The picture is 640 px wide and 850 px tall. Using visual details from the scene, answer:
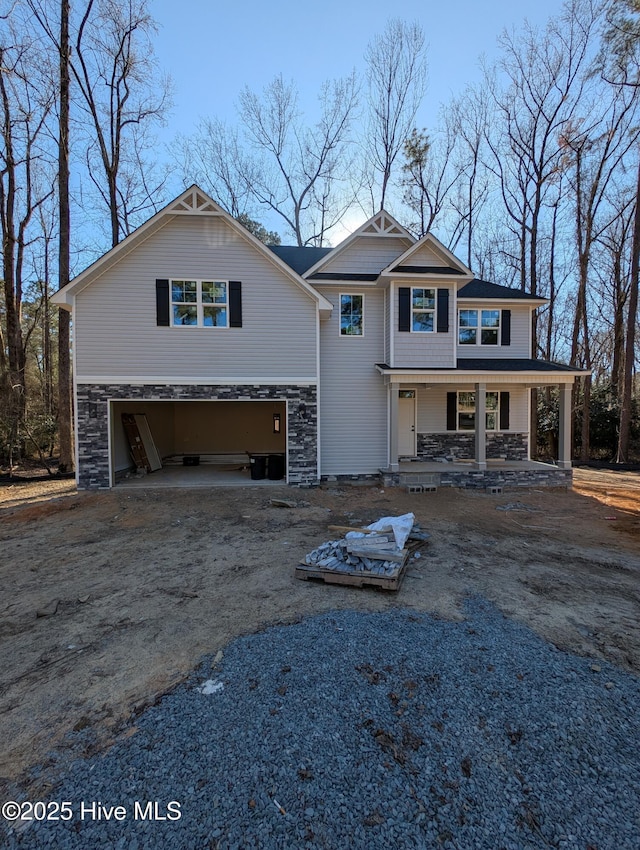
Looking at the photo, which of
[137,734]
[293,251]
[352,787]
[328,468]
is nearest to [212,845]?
[352,787]

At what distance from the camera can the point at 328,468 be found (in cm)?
1105

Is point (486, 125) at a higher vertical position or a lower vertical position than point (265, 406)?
higher

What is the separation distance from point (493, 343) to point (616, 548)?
7.66 meters

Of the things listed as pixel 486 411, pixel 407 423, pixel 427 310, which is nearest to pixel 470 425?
pixel 486 411

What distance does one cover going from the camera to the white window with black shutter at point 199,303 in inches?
385

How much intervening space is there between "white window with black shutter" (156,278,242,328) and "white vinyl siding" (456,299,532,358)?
6779mm

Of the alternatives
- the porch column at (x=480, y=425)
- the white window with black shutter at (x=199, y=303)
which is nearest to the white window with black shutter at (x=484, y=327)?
the porch column at (x=480, y=425)

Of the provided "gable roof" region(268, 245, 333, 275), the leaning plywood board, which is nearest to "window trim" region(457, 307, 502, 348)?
"gable roof" region(268, 245, 333, 275)

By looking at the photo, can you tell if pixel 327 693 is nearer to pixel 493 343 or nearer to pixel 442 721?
pixel 442 721

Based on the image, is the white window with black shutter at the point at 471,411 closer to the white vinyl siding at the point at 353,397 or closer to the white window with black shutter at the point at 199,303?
the white vinyl siding at the point at 353,397

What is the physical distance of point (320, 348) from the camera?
11.0 m

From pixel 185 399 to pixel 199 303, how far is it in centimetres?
247

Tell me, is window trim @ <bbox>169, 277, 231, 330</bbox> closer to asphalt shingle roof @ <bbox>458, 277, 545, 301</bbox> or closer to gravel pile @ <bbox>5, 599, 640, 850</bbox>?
asphalt shingle roof @ <bbox>458, 277, 545, 301</bbox>

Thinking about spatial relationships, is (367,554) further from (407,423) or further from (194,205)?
(194,205)
